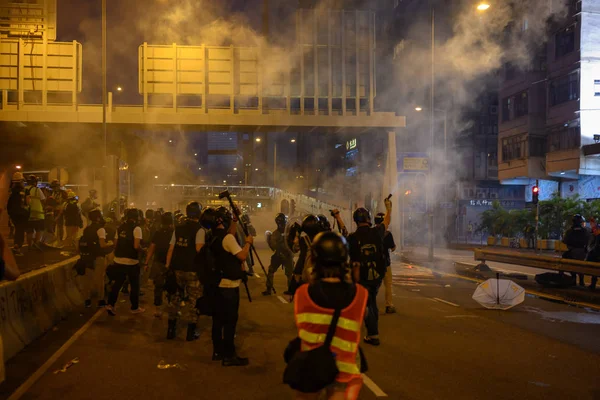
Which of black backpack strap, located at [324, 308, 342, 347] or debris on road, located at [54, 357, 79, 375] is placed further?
debris on road, located at [54, 357, 79, 375]

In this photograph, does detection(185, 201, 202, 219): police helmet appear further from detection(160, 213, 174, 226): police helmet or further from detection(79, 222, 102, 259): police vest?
detection(79, 222, 102, 259): police vest

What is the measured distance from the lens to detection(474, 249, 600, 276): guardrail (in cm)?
1154

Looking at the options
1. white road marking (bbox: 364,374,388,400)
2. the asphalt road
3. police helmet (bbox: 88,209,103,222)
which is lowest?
the asphalt road

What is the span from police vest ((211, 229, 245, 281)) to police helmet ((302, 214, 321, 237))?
941 millimetres

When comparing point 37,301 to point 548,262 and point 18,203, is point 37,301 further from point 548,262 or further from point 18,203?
point 548,262

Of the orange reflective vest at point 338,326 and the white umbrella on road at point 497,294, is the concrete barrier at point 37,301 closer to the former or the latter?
the orange reflective vest at point 338,326

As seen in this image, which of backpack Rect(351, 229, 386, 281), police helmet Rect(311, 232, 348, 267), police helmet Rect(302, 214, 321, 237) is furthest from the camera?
backpack Rect(351, 229, 386, 281)

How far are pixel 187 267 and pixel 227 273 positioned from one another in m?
1.53

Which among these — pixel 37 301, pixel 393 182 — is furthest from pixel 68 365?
pixel 393 182

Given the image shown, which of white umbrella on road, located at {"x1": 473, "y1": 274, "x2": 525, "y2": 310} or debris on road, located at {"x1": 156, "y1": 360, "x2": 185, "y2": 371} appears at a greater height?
→ white umbrella on road, located at {"x1": 473, "y1": 274, "x2": 525, "y2": 310}

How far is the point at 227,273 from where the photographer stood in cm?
571

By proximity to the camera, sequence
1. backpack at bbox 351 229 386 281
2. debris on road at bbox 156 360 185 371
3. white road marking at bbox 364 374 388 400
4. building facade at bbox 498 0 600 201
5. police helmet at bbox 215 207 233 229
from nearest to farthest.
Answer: white road marking at bbox 364 374 388 400
police helmet at bbox 215 207 233 229
debris on road at bbox 156 360 185 371
backpack at bbox 351 229 386 281
building facade at bbox 498 0 600 201

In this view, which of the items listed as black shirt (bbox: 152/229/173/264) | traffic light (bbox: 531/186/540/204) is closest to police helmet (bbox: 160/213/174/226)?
black shirt (bbox: 152/229/173/264)

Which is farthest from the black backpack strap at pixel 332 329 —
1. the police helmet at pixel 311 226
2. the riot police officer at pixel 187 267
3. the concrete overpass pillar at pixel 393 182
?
the concrete overpass pillar at pixel 393 182
